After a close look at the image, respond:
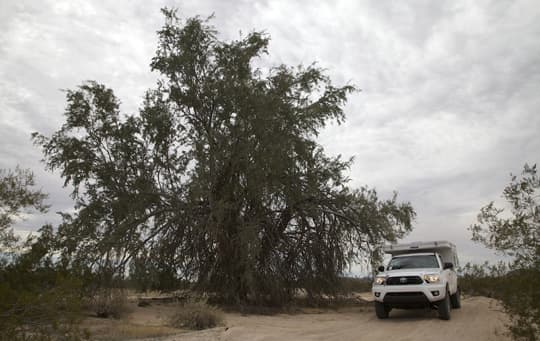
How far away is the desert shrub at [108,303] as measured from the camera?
15.2 metres

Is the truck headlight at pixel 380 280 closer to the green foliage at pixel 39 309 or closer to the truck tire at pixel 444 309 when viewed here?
the truck tire at pixel 444 309

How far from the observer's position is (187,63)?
1880cm

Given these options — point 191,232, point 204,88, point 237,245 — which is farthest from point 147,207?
point 204,88

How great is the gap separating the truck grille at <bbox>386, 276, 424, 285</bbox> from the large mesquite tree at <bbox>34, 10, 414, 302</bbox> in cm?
504

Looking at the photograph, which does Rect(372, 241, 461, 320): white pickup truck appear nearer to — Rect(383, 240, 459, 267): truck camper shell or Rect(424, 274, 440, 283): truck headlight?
Rect(424, 274, 440, 283): truck headlight

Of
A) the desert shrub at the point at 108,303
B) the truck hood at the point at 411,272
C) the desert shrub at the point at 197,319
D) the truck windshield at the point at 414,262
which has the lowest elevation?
the desert shrub at the point at 197,319

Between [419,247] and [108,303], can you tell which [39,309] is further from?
[419,247]

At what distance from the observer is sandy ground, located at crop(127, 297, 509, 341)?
438 inches

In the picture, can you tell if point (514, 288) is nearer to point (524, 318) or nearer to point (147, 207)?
point (524, 318)

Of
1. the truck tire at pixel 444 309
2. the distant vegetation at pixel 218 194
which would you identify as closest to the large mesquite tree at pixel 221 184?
the distant vegetation at pixel 218 194

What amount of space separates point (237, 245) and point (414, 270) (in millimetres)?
6623

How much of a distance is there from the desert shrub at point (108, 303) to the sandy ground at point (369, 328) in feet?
11.9

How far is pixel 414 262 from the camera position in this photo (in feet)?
50.4

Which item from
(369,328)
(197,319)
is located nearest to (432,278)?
(369,328)
